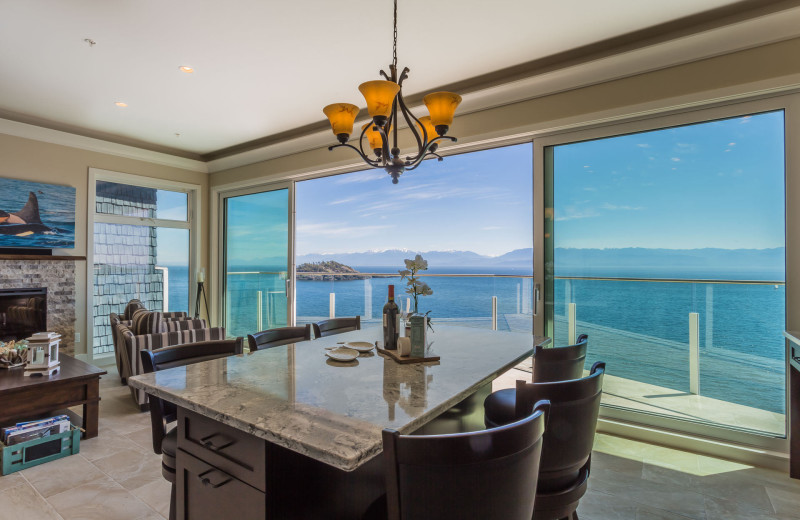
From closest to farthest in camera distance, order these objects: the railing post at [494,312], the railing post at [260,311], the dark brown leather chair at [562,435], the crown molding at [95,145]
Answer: the dark brown leather chair at [562,435]
the railing post at [494,312]
the crown molding at [95,145]
the railing post at [260,311]

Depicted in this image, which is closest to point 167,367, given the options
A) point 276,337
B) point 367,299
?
point 276,337

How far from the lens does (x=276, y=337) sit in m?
2.36

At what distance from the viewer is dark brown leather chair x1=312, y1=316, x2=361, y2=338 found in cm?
261

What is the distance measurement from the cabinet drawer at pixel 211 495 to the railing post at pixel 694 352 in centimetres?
300

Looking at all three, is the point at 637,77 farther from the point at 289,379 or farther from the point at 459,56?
the point at 289,379

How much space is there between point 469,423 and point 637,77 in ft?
8.62

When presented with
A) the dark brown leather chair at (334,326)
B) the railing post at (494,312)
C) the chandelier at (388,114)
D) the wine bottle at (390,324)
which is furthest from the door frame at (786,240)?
the wine bottle at (390,324)

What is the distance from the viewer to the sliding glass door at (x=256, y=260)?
211 inches

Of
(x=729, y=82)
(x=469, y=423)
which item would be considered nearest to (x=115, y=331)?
(x=469, y=423)

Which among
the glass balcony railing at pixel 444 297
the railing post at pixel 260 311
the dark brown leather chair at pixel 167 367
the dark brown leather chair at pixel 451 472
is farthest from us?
the railing post at pixel 260 311

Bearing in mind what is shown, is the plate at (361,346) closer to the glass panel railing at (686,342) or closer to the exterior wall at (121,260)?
the glass panel railing at (686,342)

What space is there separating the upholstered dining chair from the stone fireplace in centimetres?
538

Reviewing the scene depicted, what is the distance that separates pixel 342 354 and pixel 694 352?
2.57 m

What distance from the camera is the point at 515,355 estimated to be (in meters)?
1.83
